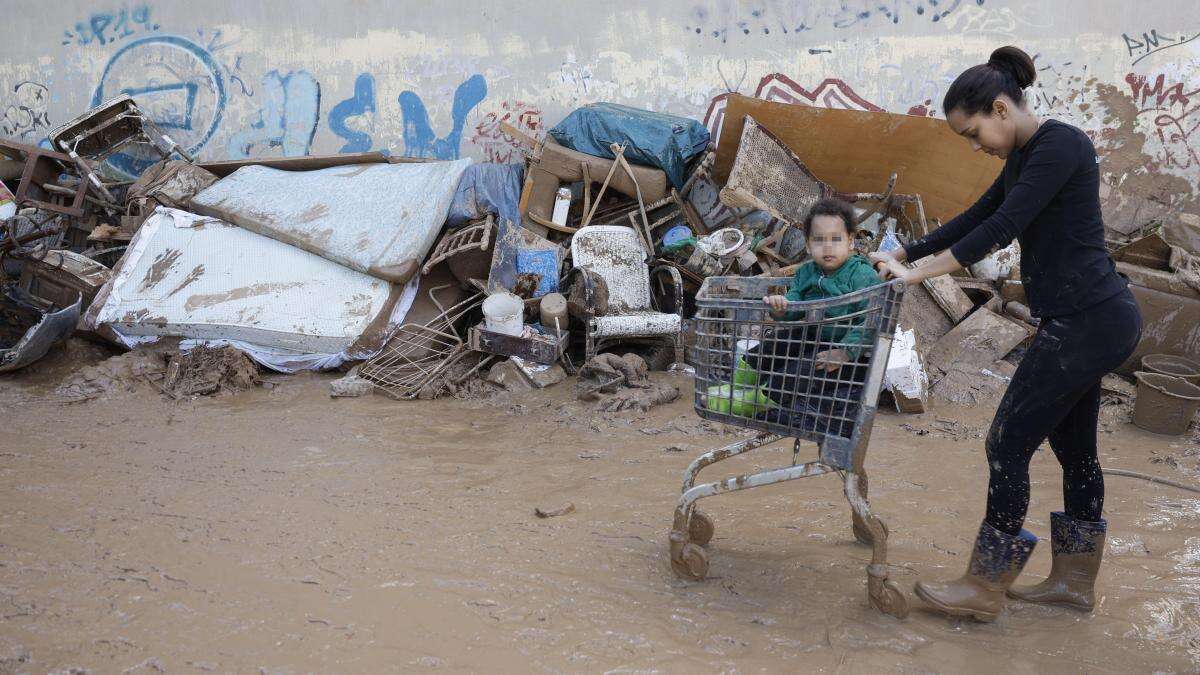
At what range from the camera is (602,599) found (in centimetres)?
283

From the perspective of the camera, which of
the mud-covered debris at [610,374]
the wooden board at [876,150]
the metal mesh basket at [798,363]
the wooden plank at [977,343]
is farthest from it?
the wooden board at [876,150]

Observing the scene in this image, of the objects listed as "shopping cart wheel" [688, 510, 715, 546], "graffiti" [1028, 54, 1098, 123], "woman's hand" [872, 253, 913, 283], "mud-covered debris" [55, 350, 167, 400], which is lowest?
"mud-covered debris" [55, 350, 167, 400]

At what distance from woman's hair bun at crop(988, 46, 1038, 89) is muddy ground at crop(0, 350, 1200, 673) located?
5.77 ft

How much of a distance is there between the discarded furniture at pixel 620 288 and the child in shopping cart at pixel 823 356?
293cm

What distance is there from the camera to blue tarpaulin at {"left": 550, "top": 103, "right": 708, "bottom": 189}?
6.90 metres

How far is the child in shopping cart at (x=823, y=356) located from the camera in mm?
2512

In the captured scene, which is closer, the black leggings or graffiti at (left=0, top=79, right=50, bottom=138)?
the black leggings

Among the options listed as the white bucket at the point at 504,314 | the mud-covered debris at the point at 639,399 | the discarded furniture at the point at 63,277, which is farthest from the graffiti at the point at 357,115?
the mud-covered debris at the point at 639,399

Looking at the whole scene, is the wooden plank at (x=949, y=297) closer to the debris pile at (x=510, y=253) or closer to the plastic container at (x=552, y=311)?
the debris pile at (x=510, y=253)

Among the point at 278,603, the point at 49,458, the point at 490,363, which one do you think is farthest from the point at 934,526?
the point at 49,458

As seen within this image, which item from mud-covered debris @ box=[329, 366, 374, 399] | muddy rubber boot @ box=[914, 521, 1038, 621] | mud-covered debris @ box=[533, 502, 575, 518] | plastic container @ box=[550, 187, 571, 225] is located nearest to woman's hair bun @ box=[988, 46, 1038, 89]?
muddy rubber boot @ box=[914, 521, 1038, 621]

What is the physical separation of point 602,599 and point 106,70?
8.78m

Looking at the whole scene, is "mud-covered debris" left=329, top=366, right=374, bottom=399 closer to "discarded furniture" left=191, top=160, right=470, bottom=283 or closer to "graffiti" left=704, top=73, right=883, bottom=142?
"discarded furniture" left=191, top=160, right=470, bottom=283

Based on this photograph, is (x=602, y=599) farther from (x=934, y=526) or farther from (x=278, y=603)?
(x=934, y=526)
